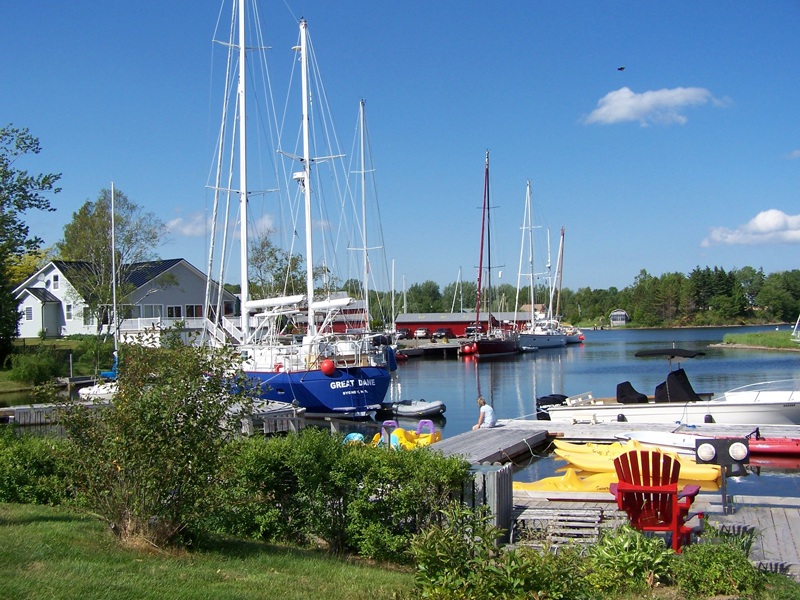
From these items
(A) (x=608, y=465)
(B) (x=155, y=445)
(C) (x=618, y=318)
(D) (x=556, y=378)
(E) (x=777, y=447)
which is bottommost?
(D) (x=556, y=378)

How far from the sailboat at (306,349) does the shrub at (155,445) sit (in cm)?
1931

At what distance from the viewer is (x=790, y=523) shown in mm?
10562

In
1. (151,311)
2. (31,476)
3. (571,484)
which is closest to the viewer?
(31,476)

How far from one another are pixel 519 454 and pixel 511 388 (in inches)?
1063

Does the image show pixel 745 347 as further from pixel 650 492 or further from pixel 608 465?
pixel 650 492

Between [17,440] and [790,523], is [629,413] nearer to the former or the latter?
[790,523]

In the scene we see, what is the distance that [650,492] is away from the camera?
9.15m

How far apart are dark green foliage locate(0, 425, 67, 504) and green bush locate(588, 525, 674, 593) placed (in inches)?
302

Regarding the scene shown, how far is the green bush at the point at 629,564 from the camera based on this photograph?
7500 millimetres

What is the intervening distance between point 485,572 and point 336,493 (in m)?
3.16

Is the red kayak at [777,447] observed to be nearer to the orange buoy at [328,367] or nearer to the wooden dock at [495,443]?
the wooden dock at [495,443]

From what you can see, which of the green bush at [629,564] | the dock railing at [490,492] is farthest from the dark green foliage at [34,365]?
the green bush at [629,564]

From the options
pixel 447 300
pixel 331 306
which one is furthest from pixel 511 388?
pixel 447 300

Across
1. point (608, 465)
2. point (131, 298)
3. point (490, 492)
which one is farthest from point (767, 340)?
point (490, 492)
